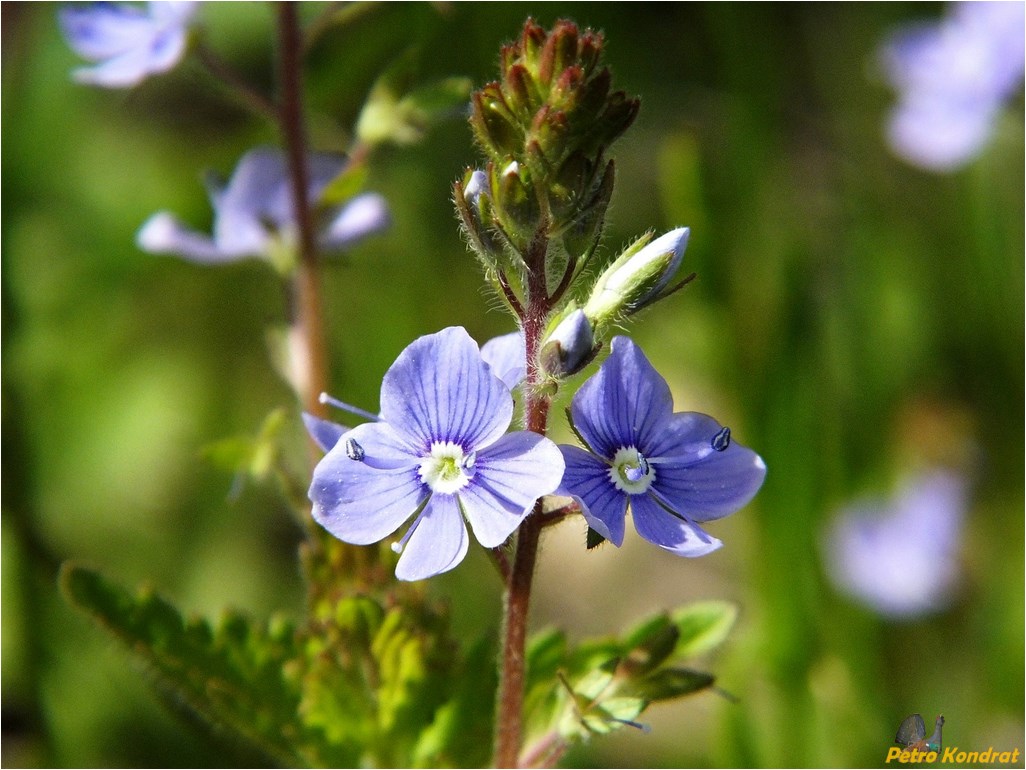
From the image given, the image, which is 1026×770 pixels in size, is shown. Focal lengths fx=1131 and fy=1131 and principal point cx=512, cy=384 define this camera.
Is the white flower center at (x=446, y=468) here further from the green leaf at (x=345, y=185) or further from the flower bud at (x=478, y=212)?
the green leaf at (x=345, y=185)

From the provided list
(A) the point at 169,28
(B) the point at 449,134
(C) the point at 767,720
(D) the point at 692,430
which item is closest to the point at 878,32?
(B) the point at 449,134

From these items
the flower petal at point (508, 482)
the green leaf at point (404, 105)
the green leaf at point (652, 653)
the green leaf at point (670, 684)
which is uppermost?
the green leaf at point (404, 105)

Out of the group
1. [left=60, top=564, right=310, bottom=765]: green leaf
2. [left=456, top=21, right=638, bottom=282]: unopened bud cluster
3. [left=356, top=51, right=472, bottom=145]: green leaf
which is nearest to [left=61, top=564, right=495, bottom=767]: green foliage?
[left=60, top=564, right=310, bottom=765]: green leaf

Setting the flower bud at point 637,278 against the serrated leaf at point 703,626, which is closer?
the flower bud at point 637,278

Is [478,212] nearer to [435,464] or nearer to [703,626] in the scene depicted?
[435,464]

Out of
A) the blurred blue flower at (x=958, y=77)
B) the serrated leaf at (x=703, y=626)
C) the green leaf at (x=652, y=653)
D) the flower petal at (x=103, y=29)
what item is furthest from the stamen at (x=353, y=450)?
the blurred blue flower at (x=958, y=77)

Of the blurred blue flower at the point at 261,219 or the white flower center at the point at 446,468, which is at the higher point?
the blurred blue flower at the point at 261,219

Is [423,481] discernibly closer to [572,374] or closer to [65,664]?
[572,374]

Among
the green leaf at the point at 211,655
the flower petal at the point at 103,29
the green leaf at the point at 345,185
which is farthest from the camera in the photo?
the flower petal at the point at 103,29
